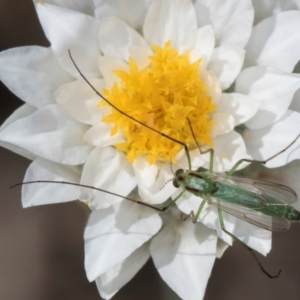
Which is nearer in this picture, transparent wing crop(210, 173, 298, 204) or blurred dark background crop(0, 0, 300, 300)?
transparent wing crop(210, 173, 298, 204)

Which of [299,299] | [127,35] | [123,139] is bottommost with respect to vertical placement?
[299,299]

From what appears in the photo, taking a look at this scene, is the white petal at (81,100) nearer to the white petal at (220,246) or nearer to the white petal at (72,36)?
the white petal at (72,36)

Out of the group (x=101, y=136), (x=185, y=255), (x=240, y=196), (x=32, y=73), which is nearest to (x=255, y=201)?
(x=240, y=196)

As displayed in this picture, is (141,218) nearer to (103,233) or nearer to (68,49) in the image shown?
(103,233)

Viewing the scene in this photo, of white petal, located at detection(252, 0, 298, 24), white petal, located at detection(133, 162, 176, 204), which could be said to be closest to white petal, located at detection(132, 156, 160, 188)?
white petal, located at detection(133, 162, 176, 204)

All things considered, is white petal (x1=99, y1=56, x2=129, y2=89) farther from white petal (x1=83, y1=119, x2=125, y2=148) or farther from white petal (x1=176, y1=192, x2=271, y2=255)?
white petal (x1=176, y1=192, x2=271, y2=255)

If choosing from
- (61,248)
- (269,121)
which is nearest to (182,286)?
(269,121)

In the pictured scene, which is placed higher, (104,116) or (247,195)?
(104,116)
